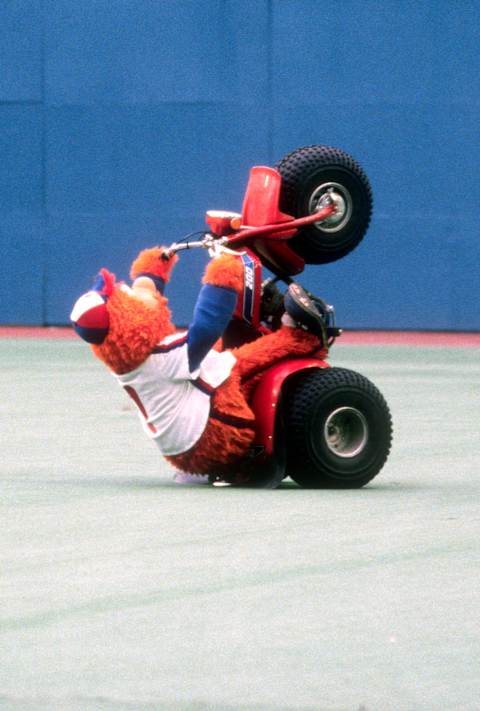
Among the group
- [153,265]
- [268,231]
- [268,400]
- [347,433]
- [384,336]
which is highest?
[268,231]

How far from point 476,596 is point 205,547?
1250 mm

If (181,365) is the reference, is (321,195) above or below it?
above

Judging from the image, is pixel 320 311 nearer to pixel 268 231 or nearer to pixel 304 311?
pixel 304 311

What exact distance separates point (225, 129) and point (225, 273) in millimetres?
12325

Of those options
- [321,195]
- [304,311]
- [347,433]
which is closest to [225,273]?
[304,311]

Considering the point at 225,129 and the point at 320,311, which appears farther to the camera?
the point at 225,129

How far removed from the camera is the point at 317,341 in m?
8.71

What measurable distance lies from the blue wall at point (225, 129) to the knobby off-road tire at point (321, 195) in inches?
443

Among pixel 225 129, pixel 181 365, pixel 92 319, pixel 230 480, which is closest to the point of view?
pixel 92 319

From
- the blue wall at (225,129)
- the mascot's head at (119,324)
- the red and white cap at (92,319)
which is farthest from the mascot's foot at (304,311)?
the blue wall at (225,129)

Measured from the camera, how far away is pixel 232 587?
625 cm

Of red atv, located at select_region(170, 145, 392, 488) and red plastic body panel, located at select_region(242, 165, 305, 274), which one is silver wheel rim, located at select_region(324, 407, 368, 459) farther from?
red plastic body panel, located at select_region(242, 165, 305, 274)

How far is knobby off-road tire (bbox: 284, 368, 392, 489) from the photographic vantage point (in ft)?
27.4

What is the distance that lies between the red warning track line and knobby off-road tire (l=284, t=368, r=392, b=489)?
10.3m
